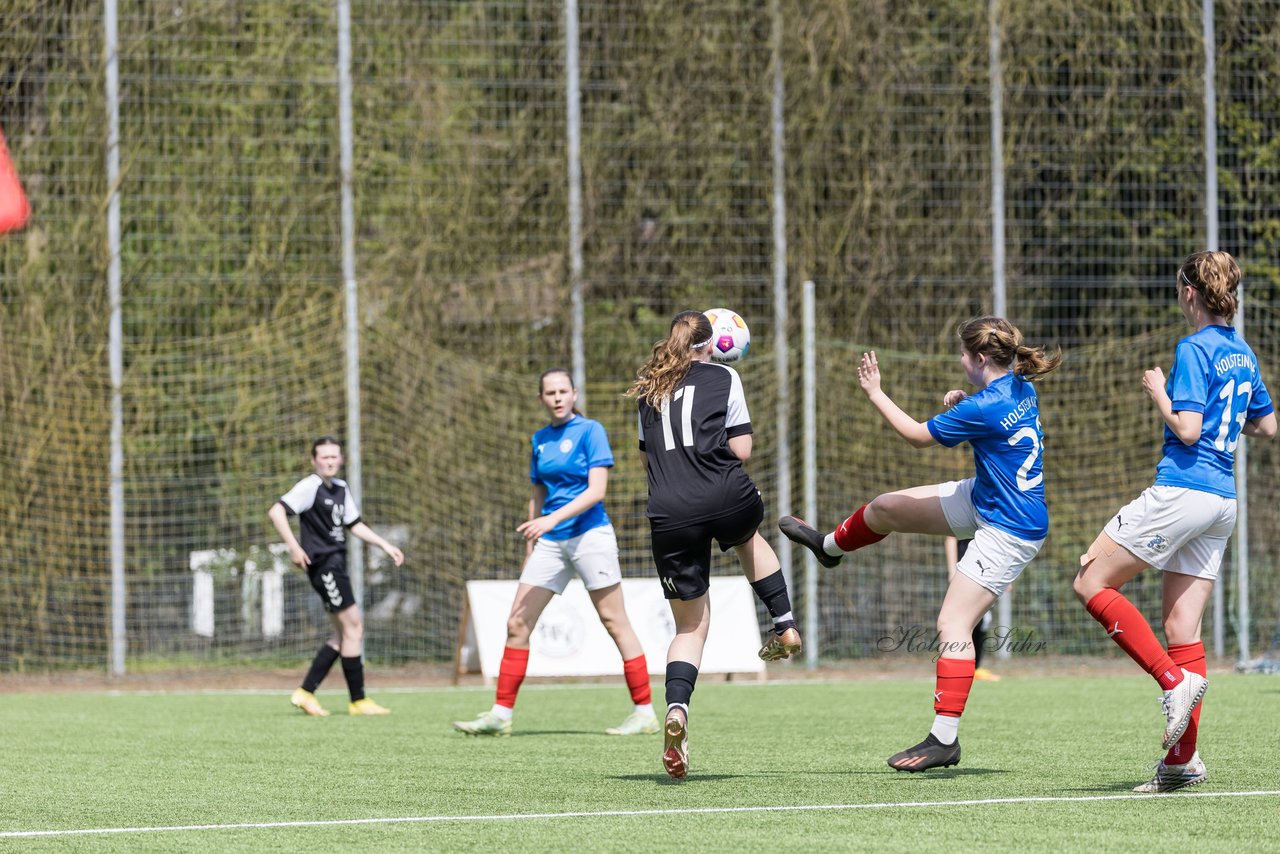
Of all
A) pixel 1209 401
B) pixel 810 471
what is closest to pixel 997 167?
pixel 810 471

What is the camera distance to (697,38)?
17406 mm

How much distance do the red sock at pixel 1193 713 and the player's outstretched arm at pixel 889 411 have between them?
1219mm

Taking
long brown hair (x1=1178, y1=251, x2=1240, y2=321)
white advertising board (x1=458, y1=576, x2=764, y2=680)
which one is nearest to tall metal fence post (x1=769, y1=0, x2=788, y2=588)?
white advertising board (x1=458, y1=576, x2=764, y2=680)

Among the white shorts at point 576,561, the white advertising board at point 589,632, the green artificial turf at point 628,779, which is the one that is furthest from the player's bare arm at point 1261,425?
the white advertising board at point 589,632

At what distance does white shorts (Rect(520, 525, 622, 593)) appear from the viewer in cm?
936

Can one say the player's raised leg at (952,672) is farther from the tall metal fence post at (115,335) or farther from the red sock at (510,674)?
the tall metal fence post at (115,335)

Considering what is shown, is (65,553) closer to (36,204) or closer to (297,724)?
(36,204)

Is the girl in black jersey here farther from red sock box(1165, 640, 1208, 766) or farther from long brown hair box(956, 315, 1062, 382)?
red sock box(1165, 640, 1208, 766)

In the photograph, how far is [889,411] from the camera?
257 inches

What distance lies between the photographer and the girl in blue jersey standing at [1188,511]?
6168 millimetres

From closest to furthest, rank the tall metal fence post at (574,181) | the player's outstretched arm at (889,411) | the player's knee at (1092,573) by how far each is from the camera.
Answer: the player's knee at (1092,573) < the player's outstretched arm at (889,411) < the tall metal fence post at (574,181)

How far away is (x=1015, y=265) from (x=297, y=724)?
10.1 meters

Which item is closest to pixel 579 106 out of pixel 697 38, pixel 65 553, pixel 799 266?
pixel 697 38

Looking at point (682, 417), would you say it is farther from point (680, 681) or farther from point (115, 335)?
point (115, 335)
